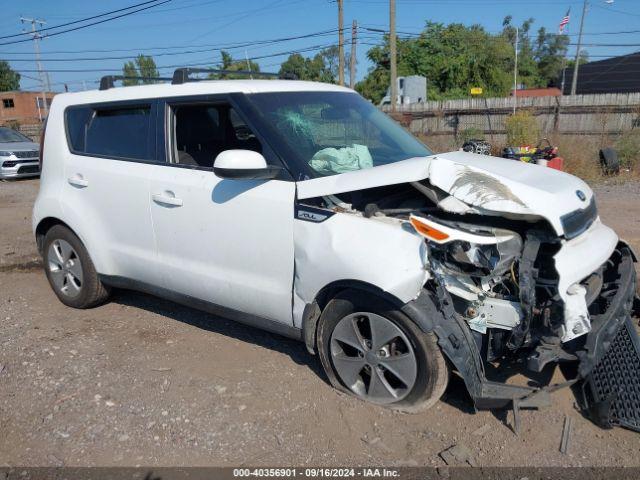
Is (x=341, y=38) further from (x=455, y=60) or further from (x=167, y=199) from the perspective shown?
(x=167, y=199)

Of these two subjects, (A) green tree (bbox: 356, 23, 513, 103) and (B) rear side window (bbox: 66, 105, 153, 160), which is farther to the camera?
(A) green tree (bbox: 356, 23, 513, 103)

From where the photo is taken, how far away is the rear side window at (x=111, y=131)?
166 inches

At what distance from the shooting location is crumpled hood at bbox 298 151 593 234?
9.36 feet

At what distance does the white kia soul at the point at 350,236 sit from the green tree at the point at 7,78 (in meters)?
81.3

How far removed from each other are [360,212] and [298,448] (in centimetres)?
134

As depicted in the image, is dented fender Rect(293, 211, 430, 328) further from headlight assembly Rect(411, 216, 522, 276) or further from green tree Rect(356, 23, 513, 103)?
green tree Rect(356, 23, 513, 103)

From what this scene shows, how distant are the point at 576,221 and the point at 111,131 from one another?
3.44 meters

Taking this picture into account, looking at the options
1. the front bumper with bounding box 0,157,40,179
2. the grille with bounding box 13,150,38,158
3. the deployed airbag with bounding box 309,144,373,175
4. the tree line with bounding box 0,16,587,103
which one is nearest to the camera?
the deployed airbag with bounding box 309,144,373,175

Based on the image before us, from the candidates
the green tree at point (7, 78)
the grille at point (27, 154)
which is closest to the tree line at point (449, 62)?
the grille at point (27, 154)

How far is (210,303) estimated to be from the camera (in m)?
3.93

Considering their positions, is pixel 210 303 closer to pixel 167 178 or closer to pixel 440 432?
pixel 167 178

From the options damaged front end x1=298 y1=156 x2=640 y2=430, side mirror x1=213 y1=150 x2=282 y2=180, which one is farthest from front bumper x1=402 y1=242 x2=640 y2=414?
side mirror x1=213 y1=150 x2=282 y2=180

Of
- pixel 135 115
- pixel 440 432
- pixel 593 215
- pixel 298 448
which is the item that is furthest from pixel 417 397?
pixel 135 115

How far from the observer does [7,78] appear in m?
73.9
